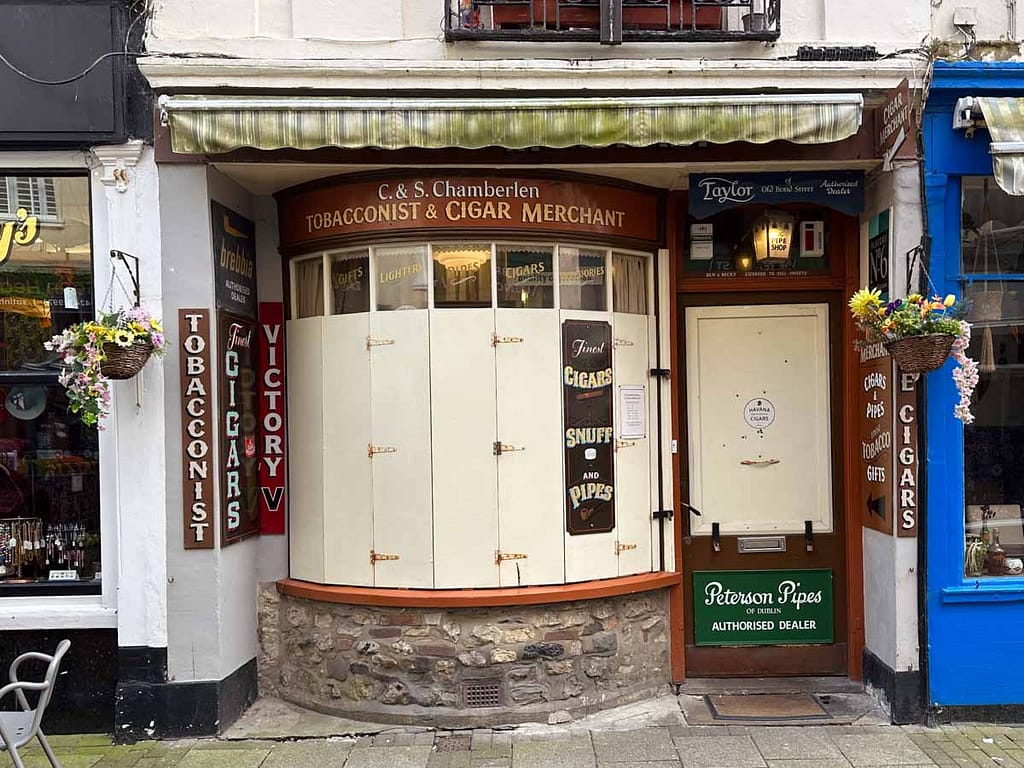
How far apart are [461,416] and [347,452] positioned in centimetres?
84

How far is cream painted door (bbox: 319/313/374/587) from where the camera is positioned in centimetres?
559

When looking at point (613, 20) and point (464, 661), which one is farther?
point (464, 661)

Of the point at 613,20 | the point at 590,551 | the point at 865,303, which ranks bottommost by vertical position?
the point at 590,551

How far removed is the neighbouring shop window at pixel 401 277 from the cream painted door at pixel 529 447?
55cm

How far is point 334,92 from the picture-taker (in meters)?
5.19

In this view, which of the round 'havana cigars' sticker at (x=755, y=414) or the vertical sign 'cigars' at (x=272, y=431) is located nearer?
the vertical sign 'cigars' at (x=272, y=431)

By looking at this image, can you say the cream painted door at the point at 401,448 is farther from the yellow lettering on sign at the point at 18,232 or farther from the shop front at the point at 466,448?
the yellow lettering on sign at the point at 18,232

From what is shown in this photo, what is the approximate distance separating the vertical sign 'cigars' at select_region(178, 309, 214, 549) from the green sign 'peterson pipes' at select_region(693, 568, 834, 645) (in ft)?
11.3

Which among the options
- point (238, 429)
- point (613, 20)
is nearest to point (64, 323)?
point (238, 429)

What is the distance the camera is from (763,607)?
20.1 feet

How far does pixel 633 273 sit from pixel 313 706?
372cm

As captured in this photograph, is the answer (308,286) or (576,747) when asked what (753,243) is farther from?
(576,747)

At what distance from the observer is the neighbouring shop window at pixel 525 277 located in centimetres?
554

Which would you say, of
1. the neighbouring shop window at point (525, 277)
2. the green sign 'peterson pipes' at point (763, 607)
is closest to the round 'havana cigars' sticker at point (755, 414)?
the green sign 'peterson pipes' at point (763, 607)
